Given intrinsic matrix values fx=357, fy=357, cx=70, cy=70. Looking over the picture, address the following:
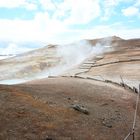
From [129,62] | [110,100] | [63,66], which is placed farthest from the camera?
[63,66]

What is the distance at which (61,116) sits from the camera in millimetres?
12734

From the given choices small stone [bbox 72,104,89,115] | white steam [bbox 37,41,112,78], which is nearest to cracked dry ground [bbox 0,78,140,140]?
small stone [bbox 72,104,89,115]

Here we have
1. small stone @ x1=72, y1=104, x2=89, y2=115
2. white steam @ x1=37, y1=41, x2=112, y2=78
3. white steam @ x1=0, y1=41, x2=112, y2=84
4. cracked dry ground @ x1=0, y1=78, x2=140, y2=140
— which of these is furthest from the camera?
white steam @ x1=37, y1=41, x2=112, y2=78

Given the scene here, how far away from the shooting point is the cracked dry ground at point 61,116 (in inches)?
438

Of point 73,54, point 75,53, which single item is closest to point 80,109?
point 73,54

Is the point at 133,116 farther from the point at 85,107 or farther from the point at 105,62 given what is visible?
the point at 105,62

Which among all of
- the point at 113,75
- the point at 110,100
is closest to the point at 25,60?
the point at 113,75

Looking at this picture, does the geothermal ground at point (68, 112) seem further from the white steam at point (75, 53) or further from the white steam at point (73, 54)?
the white steam at point (75, 53)

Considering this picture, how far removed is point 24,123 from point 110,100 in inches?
251

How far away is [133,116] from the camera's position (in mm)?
14898

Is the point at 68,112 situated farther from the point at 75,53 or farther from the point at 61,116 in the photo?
the point at 75,53

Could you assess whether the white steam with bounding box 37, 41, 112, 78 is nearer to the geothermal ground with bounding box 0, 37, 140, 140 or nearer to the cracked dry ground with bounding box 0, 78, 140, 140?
the geothermal ground with bounding box 0, 37, 140, 140

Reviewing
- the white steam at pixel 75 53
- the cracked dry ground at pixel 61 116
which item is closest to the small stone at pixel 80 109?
the cracked dry ground at pixel 61 116

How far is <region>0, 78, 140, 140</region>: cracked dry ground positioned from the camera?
11134 mm
